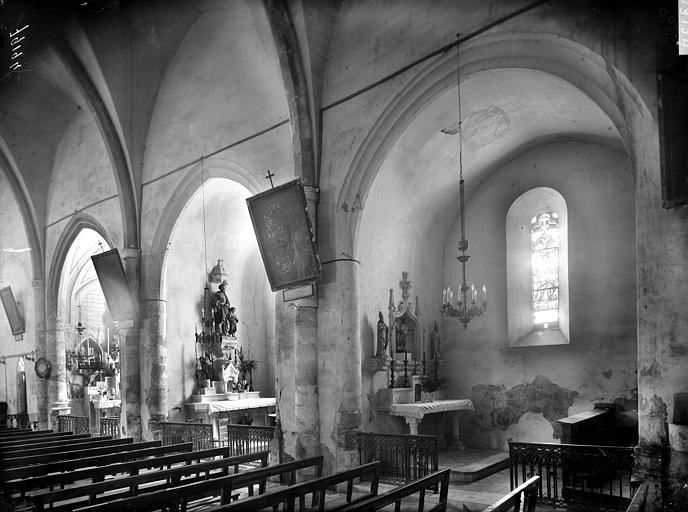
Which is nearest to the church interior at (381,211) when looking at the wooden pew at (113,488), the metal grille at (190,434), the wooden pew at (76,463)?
the metal grille at (190,434)

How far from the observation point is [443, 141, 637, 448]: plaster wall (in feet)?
37.3

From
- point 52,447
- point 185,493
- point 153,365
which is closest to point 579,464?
point 185,493

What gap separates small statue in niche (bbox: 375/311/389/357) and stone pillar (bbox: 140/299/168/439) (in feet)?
19.0

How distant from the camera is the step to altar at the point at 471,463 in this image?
985 centimetres

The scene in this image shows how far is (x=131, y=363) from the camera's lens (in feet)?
47.1

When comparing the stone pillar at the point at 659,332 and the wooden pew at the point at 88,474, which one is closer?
the stone pillar at the point at 659,332

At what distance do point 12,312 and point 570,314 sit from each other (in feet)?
59.4

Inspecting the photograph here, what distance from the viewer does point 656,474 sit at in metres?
5.86

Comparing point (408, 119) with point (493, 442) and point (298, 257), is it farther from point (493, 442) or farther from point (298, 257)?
point (493, 442)

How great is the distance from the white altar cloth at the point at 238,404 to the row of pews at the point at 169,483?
3460 millimetres

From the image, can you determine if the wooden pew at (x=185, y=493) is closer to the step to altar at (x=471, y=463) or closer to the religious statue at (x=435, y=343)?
the step to altar at (x=471, y=463)

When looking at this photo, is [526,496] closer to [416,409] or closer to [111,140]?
[416,409]

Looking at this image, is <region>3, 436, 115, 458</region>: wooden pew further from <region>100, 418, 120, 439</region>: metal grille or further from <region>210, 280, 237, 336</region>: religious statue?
<region>210, 280, 237, 336</region>: religious statue

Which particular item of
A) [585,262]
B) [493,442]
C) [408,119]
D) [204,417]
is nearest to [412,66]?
[408,119]
